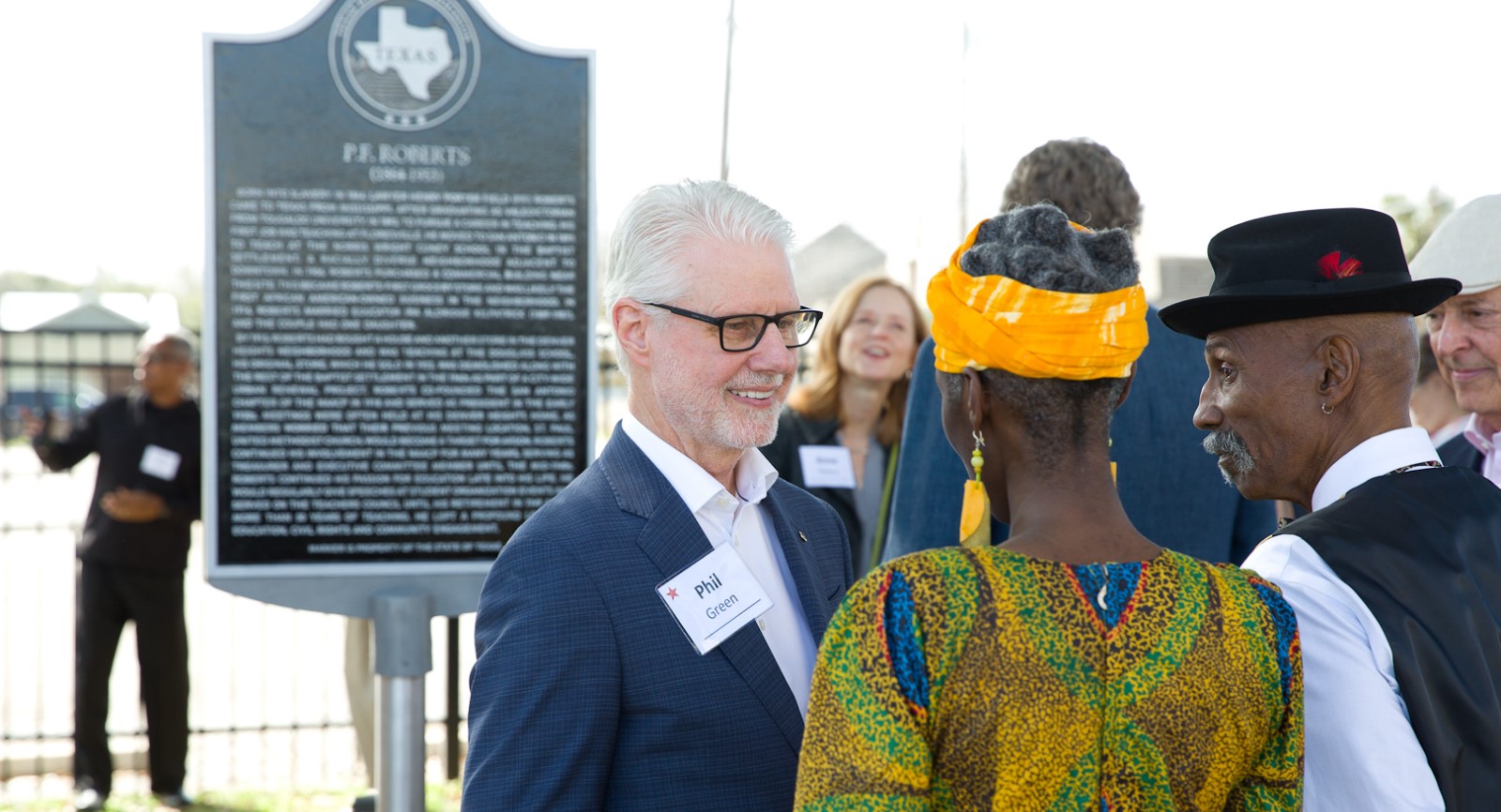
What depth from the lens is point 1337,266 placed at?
1962 millimetres

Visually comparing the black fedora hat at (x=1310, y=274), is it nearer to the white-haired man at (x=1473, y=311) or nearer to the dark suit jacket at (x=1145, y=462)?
the dark suit jacket at (x=1145, y=462)

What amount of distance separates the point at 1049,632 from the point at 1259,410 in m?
0.78

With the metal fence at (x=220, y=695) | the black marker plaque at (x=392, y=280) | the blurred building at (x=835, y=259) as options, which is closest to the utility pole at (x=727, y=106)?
the metal fence at (x=220, y=695)

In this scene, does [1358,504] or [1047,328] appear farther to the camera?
[1358,504]

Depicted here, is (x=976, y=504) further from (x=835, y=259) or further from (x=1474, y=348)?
(x=835, y=259)

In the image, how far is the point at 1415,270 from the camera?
9.90ft

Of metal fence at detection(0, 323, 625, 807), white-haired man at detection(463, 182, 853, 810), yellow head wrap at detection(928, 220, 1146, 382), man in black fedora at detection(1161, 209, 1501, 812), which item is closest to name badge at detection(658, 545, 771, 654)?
white-haired man at detection(463, 182, 853, 810)

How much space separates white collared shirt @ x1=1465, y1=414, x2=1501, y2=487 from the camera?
3.18 m

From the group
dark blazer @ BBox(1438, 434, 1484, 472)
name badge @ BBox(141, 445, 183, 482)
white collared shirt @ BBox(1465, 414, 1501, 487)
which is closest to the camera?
white collared shirt @ BBox(1465, 414, 1501, 487)

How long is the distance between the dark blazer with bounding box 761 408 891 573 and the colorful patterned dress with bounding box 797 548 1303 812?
3.32m

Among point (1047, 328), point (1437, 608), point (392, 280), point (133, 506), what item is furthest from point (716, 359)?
point (133, 506)

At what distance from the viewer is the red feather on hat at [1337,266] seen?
1.96m

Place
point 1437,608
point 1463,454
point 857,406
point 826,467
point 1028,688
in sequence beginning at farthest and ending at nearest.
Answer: point 857,406
point 826,467
point 1463,454
point 1437,608
point 1028,688

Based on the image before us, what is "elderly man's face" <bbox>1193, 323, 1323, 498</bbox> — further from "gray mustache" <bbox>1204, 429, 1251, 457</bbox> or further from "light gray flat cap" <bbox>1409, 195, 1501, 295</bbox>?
"light gray flat cap" <bbox>1409, 195, 1501, 295</bbox>
